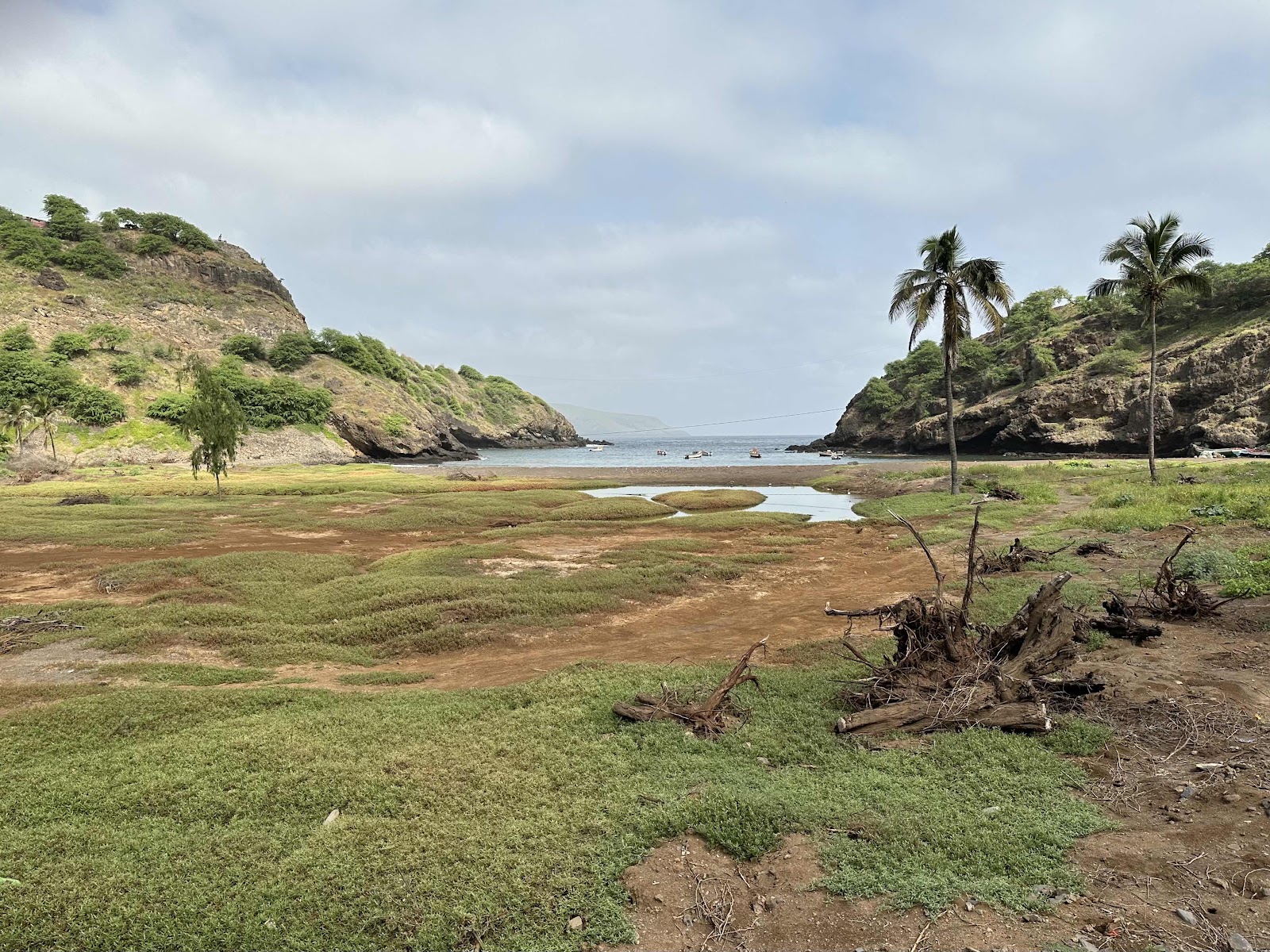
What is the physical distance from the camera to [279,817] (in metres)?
6.82

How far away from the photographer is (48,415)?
237 feet

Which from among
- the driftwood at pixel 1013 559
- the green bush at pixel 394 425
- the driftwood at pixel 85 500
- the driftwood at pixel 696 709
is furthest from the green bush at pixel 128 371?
the driftwood at pixel 1013 559

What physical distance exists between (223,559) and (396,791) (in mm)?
17839

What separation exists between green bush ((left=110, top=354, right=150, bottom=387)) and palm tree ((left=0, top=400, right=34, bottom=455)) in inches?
529

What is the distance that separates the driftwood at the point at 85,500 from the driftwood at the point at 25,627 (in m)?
30.0

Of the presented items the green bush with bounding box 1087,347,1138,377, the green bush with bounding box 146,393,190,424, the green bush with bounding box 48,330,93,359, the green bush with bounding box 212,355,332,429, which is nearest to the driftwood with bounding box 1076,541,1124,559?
the green bush with bounding box 1087,347,1138,377

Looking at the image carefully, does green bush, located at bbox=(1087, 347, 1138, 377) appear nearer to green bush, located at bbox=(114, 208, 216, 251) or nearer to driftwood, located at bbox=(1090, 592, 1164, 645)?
driftwood, located at bbox=(1090, 592, 1164, 645)

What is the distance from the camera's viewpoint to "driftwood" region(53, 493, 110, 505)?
38.2 meters

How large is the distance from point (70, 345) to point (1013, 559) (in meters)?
113

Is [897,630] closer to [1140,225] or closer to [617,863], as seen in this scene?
[617,863]

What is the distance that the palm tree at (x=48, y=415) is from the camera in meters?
69.0

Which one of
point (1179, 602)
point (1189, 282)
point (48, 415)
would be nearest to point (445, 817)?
point (1179, 602)

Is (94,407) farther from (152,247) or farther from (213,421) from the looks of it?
(152,247)

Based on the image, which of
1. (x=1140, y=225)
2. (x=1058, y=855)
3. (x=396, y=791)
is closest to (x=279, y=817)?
(x=396, y=791)
